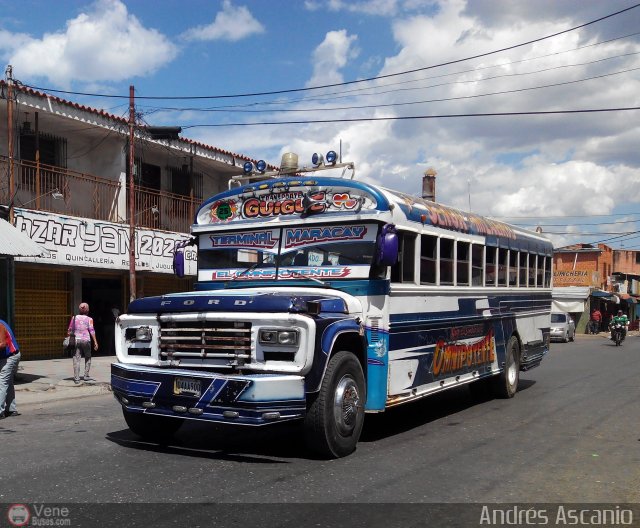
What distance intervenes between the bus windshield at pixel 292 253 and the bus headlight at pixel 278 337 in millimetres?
1507

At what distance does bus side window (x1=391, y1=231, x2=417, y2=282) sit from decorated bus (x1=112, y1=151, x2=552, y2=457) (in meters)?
0.02

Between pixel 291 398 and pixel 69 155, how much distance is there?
15359 mm

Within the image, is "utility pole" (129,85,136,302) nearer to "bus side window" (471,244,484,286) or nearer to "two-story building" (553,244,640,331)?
"bus side window" (471,244,484,286)

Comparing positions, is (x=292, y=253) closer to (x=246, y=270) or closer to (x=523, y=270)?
(x=246, y=270)

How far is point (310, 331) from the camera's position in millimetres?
6449

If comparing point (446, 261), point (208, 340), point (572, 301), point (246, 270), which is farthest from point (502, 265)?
point (572, 301)

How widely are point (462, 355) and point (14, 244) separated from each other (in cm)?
882

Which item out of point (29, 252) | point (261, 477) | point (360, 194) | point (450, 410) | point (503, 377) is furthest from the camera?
point (29, 252)

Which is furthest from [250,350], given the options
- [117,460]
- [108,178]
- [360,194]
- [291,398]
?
[108,178]

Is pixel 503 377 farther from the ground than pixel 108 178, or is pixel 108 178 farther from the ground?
pixel 108 178

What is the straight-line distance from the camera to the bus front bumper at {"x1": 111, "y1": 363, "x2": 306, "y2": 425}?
6.36 metres

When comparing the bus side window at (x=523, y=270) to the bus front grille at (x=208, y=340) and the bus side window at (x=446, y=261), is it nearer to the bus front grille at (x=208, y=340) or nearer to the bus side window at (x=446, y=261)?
the bus side window at (x=446, y=261)

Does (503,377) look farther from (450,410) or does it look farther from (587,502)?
(587,502)

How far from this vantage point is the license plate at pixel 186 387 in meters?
6.61
